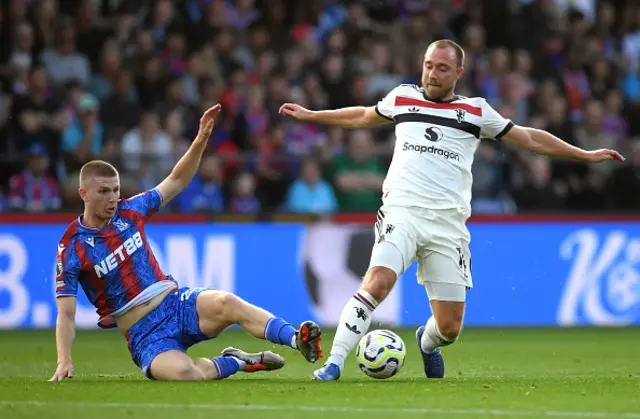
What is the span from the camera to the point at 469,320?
52.1ft

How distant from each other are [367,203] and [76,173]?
3698mm

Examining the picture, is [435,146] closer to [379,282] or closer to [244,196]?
[379,282]

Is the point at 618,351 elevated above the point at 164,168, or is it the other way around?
the point at 164,168

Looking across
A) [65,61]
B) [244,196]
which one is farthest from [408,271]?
[65,61]

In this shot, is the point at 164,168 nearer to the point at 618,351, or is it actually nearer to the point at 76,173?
the point at 76,173

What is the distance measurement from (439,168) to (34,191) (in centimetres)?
786

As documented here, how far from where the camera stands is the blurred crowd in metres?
15.9

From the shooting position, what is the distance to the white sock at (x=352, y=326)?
8258 millimetres

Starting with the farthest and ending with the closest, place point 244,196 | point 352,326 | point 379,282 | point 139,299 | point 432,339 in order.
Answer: point 244,196 → point 432,339 → point 139,299 → point 379,282 → point 352,326

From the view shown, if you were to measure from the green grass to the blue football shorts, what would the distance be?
216mm

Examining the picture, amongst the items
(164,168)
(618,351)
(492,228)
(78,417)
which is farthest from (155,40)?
(78,417)

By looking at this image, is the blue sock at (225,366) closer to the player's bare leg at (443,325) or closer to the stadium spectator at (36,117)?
the player's bare leg at (443,325)

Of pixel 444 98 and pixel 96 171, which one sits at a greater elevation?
pixel 444 98

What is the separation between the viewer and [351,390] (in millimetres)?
7754
